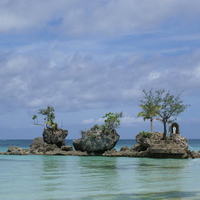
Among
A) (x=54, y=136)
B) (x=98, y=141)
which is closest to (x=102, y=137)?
(x=98, y=141)

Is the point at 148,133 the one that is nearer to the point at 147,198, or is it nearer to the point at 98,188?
the point at 98,188

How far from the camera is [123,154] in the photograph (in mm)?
49906

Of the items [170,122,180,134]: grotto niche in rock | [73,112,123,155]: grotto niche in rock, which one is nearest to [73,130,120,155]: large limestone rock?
[73,112,123,155]: grotto niche in rock

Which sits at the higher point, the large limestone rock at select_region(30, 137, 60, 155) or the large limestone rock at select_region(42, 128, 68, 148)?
the large limestone rock at select_region(42, 128, 68, 148)

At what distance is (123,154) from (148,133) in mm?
4170

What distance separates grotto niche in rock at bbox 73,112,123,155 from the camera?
52688 mm

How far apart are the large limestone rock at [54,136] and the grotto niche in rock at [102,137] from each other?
5639 mm

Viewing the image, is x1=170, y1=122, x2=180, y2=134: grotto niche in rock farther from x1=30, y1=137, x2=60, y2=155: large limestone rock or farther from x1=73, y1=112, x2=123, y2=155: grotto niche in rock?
x1=30, y1=137, x2=60, y2=155: large limestone rock

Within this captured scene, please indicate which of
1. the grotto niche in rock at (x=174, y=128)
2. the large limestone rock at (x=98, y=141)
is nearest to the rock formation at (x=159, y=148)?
the large limestone rock at (x=98, y=141)

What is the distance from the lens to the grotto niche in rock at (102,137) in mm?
52688

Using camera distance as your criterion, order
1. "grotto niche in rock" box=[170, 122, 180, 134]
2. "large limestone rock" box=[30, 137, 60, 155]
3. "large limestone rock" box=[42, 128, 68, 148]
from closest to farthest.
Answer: "grotto niche in rock" box=[170, 122, 180, 134] < "large limestone rock" box=[30, 137, 60, 155] < "large limestone rock" box=[42, 128, 68, 148]

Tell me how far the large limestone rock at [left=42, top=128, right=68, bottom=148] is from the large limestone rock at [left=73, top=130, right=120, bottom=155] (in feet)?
18.8

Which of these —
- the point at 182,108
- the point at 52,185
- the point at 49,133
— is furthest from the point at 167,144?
the point at 52,185

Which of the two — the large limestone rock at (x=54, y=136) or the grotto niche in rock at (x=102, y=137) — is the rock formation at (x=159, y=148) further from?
the large limestone rock at (x=54, y=136)
